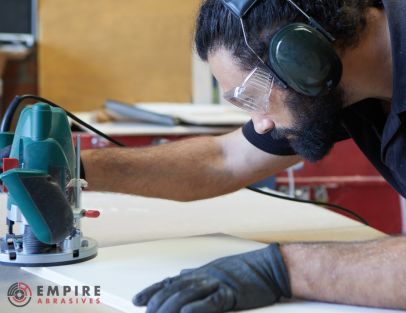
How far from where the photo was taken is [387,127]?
1.13 meters

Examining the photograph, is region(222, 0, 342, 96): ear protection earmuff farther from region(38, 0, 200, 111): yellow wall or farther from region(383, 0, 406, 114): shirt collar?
region(38, 0, 200, 111): yellow wall

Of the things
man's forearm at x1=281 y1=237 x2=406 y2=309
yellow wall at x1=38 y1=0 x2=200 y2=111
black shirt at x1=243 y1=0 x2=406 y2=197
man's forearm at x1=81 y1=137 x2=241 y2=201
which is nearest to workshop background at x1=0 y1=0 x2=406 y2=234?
yellow wall at x1=38 y1=0 x2=200 y2=111

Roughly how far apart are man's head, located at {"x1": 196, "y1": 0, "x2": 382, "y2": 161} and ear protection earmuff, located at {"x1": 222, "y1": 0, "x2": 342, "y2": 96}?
0.09 feet

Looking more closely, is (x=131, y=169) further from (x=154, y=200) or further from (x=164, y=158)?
(x=154, y=200)

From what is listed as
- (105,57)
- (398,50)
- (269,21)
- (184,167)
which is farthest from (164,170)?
(105,57)

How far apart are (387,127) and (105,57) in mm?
3214

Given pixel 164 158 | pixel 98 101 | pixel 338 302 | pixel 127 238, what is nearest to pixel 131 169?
pixel 164 158

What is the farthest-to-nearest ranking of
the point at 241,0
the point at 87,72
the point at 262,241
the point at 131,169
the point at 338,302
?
1. the point at 87,72
2. the point at 131,169
3. the point at 262,241
4. the point at 241,0
5. the point at 338,302

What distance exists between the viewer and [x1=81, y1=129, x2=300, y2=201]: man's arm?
1.40 metres

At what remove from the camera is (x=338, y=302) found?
35.4 inches

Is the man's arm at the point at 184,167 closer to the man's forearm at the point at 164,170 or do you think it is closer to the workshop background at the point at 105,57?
the man's forearm at the point at 164,170

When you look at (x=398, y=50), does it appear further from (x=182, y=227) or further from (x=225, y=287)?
(x=182, y=227)

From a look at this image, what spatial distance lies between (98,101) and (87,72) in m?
0.19

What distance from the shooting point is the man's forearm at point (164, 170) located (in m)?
1.40
